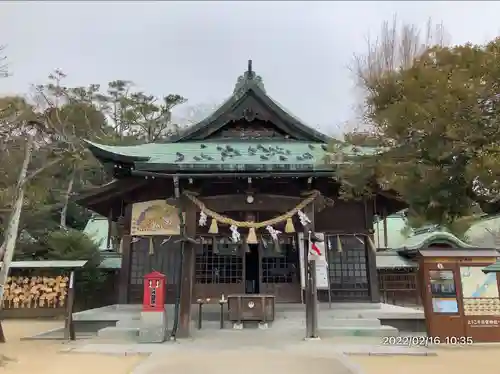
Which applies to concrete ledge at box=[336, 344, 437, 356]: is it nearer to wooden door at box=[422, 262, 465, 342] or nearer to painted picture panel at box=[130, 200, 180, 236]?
wooden door at box=[422, 262, 465, 342]

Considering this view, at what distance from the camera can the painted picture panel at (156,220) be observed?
13461mm

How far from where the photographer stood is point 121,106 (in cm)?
3616

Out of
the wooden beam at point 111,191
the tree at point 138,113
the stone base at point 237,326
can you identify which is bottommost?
the stone base at point 237,326

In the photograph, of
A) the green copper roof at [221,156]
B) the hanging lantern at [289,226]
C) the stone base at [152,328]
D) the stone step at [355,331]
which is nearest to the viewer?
the stone base at [152,328]

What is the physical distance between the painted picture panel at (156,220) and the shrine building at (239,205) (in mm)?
32

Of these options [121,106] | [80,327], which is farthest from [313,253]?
[121,106]

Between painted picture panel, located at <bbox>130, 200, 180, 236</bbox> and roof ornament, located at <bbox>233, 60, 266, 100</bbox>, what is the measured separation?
4.98 meters

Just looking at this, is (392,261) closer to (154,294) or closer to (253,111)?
(253,111)

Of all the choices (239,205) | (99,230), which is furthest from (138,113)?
(239,205)

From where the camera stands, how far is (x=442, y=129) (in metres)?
6.47

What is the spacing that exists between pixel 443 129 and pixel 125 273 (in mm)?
10926

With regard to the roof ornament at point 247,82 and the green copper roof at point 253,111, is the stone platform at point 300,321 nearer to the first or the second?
the green copper roof at point 253,111
